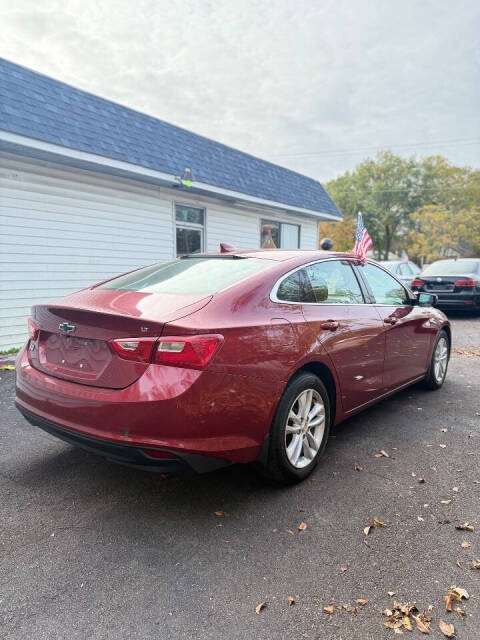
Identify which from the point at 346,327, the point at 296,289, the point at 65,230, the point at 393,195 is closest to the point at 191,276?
the point at 296,289

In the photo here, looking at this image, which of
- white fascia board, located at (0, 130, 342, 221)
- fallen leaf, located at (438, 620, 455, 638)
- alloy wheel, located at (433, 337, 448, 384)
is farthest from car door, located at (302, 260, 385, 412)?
white fascia board, located at (0, 130, 342, 221)

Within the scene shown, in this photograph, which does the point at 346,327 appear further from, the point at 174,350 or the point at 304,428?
the point at 174,350

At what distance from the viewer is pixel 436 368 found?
16.5 feet

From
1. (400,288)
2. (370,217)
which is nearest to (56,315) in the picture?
(400,288)

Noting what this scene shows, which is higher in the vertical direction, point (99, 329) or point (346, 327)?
point (99, 329)

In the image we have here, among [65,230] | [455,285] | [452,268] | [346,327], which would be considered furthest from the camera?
[452,268]

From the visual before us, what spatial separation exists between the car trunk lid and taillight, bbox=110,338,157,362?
21 millimetres

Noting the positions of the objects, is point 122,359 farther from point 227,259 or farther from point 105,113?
point 105,113

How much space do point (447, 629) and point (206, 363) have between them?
1.51 m

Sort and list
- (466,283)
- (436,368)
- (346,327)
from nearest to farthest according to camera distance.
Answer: (346,327), (436,368), (466,283)

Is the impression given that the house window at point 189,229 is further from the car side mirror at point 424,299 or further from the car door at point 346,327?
the car door at point 346,327

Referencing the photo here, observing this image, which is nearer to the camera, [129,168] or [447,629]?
[447,629]

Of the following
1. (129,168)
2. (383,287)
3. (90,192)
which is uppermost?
(129,168)

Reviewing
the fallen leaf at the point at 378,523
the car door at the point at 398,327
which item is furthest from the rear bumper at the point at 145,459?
the car door at the point at 398,327
